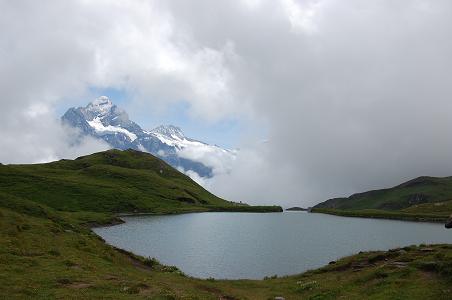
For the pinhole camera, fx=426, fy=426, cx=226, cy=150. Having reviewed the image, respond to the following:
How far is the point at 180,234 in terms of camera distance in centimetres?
12538

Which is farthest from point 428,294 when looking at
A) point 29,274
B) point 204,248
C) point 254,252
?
point 204,248

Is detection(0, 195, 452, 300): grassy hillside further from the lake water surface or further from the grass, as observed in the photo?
the lake water surface

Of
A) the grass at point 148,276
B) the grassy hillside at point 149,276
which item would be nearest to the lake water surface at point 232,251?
the grass at point 148,276

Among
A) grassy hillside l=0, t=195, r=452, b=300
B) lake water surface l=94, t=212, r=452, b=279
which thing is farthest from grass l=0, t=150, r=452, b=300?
lake water surface l=94, t=212, r=452, b=279

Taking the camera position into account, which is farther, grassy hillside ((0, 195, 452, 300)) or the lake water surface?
the lake water surface

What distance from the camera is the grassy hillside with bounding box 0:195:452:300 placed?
111ft

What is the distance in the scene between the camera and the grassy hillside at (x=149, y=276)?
33.9 m

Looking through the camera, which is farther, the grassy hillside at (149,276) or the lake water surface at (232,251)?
the lake water surface at (232,251)

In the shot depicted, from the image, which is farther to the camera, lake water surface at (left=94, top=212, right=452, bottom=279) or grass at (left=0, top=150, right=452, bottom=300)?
lake water surface at (left=94, top=212, right=452, bottom=279)

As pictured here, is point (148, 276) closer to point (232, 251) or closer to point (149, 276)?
point (149, 276)

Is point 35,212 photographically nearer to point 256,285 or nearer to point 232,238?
point 256,285

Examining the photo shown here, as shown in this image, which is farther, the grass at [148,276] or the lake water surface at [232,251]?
the lake water surface at [232,251]

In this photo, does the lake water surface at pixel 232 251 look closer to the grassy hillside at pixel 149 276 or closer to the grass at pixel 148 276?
the grass at pixel 148 276

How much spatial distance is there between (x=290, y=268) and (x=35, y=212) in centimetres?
4533
